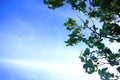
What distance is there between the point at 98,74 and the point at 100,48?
1.38 meters

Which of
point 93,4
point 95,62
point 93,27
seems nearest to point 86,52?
point 95,62

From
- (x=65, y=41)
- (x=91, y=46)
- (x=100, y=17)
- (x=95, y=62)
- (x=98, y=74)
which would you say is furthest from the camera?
(x=100, y=17)

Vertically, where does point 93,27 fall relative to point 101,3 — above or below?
below

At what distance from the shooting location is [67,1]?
11.2 m

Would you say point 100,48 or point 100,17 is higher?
point 100,17

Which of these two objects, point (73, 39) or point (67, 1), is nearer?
point (73, 39)

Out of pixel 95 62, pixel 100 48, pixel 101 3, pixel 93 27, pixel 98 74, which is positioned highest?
pixel 101 3

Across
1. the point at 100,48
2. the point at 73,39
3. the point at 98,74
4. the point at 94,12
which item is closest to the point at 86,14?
the point at 94,12

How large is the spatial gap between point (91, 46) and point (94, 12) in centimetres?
256

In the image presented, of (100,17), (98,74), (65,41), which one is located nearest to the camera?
(98,74)

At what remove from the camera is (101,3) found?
9.98m

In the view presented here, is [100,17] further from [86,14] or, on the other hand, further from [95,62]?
[95,62]

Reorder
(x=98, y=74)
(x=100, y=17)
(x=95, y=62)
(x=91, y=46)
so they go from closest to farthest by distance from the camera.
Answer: (x=98, y=74), (x=95, y=62), (x=91, y=46), (x=100, y=17)

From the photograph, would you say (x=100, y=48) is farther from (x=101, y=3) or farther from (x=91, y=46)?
(x=101, y=3)
